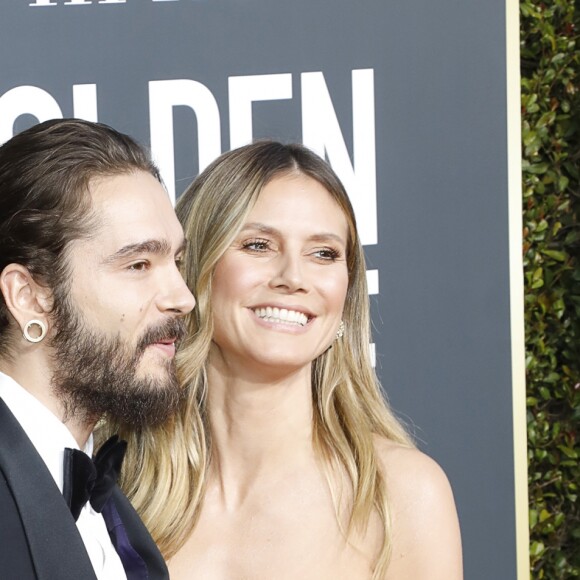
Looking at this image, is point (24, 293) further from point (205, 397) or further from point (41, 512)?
point (205, 397)

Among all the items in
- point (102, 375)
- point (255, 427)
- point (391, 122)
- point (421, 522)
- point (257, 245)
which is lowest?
point (421, 522)

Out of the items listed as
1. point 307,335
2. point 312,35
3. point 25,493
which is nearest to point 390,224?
point 312,35

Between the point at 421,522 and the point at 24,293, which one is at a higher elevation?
the point at 24,293

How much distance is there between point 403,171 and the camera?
3021mm

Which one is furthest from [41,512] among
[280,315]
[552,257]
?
[552,257]

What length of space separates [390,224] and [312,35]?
0.55 metres

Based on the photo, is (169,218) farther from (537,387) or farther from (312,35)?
(537,387)

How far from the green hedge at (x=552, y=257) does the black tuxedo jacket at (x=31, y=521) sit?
2.07 meters

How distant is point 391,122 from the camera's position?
3008mm

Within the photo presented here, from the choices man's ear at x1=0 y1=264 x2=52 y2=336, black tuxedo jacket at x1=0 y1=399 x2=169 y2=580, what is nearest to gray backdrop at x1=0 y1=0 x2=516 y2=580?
man's ear at x1=0 y1=264 x2=52 y2=336

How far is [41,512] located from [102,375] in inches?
12.7

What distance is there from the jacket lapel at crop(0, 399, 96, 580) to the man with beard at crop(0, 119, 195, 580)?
0.09 metres

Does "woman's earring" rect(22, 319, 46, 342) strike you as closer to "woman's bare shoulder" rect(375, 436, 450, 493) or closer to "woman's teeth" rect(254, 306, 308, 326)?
"woman's teeth" rect(254, 306, 308, 326)

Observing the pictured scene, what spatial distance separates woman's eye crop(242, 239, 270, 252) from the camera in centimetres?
238
